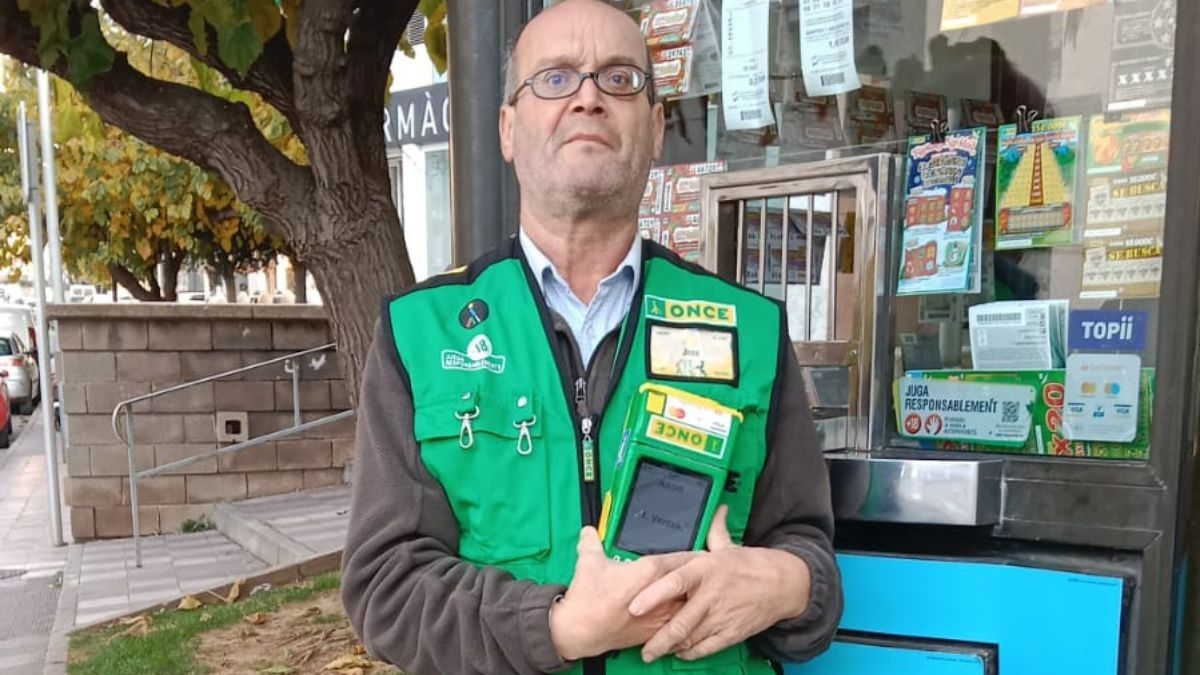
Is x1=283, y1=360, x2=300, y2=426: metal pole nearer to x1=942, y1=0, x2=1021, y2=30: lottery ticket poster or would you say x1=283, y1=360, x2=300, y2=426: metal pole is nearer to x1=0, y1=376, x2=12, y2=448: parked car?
x1=942, y1=0, x2=1021, y2=30: lottery ticket poster

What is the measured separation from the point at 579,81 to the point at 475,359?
0.45m

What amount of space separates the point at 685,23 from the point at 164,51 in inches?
232

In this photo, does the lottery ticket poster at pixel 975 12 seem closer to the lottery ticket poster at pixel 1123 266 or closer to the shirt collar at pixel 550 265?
the lottery ticket poster at pixel 1123 266

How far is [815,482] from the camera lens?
1463 mm

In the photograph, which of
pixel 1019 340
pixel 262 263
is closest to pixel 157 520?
pixel 1019 340

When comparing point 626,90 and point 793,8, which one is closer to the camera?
point 626,90

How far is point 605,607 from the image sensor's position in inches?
44.9

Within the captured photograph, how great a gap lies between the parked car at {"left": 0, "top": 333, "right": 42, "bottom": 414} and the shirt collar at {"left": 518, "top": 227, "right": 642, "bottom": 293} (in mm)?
18181

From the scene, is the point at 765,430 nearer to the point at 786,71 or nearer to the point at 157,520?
the point at 786,71

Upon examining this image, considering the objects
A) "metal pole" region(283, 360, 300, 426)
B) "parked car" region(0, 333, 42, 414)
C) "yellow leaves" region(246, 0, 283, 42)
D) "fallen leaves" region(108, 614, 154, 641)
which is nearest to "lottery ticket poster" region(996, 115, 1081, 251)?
"yellow leaves" region(246, 0, 283, 42)

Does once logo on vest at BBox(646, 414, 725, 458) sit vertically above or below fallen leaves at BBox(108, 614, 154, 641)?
above

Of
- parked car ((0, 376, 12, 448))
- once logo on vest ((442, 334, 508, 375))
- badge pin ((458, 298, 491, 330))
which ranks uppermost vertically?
badge pin ((458, 298, 491, 330))

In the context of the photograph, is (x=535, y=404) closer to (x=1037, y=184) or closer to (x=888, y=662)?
(x=888, y=662)

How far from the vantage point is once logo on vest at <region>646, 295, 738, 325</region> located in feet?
4.67
